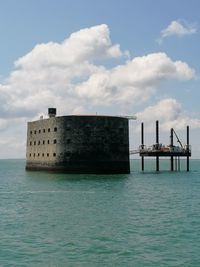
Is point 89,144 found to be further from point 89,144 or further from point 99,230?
point 99,230

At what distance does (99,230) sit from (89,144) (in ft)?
Answer: 113

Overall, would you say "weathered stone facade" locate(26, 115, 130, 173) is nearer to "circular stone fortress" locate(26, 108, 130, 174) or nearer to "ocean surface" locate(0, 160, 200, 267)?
"circular stone fortress" locate(26, 108, 130, 174)

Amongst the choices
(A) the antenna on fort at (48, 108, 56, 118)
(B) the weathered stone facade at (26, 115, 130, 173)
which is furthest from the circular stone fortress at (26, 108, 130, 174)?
(A) the antenna on fort at (48, 108, 56, 118)

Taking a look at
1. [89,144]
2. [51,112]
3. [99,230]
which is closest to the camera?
[99,230]

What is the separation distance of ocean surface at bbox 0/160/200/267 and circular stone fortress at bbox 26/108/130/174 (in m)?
19.3

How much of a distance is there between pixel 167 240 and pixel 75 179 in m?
31.0

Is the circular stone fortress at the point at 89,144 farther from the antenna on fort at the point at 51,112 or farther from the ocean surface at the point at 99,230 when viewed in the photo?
the ocean surface at the point at 99,230

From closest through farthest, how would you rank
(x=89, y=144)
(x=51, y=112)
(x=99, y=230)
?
(x=99, y=230), (x=89, y=144), (x=51, y=112)

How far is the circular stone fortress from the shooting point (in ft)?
177

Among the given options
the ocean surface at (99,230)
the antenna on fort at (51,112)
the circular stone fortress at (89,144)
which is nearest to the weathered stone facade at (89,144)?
the circular stone fortress at (89,144)

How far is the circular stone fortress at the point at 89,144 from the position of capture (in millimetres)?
54094

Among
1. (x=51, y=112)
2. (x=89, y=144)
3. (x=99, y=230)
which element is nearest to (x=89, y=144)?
(x=89, y=144)

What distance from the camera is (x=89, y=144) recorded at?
54125 millimetres

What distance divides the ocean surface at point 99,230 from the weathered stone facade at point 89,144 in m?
19.3
